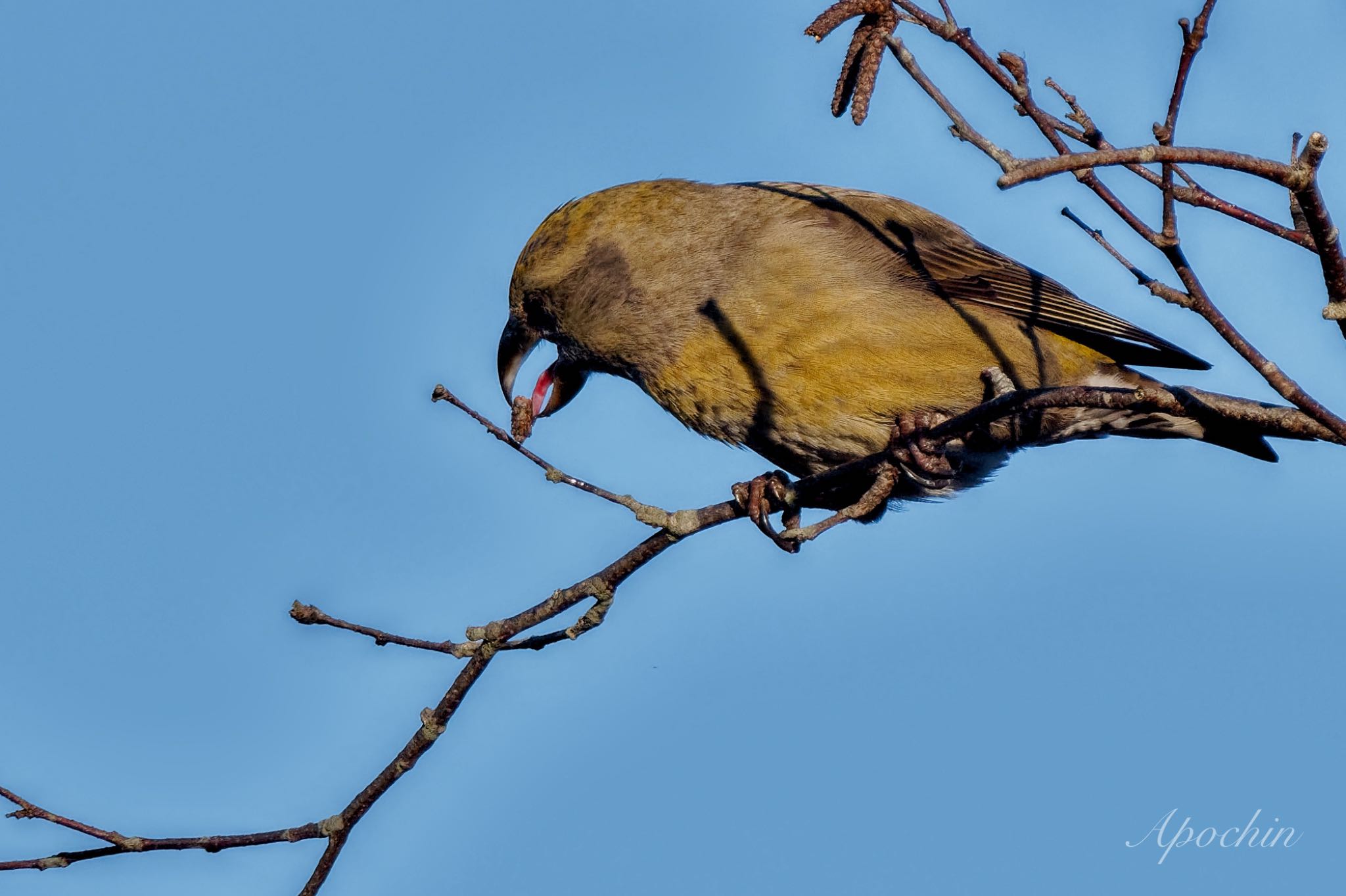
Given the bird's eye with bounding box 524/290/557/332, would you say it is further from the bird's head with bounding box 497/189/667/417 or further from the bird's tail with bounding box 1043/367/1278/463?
the bird's tail with bounding box 1043/367/1278/463

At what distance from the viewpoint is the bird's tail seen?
214 inches

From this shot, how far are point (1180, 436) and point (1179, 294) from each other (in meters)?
2.95

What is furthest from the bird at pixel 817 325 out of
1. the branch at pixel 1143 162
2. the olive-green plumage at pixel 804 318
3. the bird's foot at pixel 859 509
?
the branch at pixel 1143 162

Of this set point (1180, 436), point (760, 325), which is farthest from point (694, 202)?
point (1180, 436)

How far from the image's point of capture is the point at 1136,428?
550 cm

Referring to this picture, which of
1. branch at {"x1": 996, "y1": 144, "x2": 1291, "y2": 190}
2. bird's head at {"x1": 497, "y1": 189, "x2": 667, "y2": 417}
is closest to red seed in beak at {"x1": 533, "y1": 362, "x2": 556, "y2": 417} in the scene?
bird's head at {"x1": 497, "y1": 189, "x2": 667, "y2": 417}

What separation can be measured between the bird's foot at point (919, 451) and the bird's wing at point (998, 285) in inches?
29.6

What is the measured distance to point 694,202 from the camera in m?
5.96

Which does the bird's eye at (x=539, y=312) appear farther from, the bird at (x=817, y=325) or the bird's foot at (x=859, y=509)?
the bird's foot at (x=859, y=509)

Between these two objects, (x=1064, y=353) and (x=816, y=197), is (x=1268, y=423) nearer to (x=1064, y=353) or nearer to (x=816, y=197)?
(x=1064, y=353)

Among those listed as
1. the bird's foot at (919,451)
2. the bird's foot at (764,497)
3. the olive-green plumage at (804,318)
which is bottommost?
the bird's foot at (919,451)

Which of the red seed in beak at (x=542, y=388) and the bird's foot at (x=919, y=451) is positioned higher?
the red seed in beak at (x=542, y=388)

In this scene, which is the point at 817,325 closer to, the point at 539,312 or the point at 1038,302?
the point at 1038,302

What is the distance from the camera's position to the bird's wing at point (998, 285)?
18.0 feet
